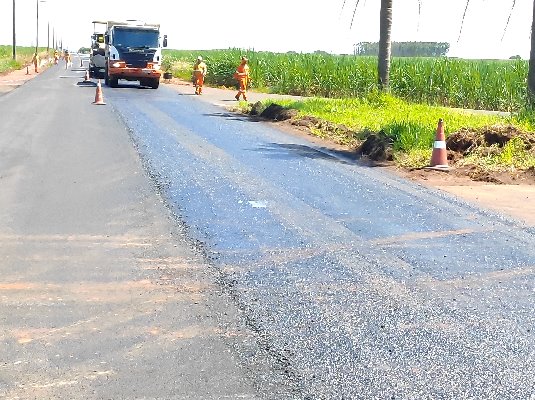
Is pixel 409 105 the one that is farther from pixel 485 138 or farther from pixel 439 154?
pixel 439 154

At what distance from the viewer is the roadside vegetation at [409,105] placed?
1587 centimetres

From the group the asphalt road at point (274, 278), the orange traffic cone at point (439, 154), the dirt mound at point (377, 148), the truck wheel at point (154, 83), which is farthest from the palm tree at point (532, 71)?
the truck wheel at point (154, 83)

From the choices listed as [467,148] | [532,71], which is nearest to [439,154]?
[467,148]

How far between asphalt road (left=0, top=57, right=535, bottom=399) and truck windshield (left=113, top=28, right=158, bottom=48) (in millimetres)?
26071

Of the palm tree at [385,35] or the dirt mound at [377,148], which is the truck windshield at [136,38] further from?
the dirt mound at [377,148]

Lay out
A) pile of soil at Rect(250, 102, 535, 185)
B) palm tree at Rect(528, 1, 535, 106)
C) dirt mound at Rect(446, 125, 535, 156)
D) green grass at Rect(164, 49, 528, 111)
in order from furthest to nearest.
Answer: green grass at Rect(164, 49, 528, 111)
palm tree at Rect(528, 1, 535, 106)
dirt mound at Rect(446, 125, 535, 156)
pile of soil at Rect(250, 102, 535, 185)

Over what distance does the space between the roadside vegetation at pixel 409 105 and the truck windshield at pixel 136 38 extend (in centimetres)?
684

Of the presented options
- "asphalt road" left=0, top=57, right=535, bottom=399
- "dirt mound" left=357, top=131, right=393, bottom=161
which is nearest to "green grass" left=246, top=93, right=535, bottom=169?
"dirt mound" left=357, top=131, right=393, bottom=161

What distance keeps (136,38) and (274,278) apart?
33876mm

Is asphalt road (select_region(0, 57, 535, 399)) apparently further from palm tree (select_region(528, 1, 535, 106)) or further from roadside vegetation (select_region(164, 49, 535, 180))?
palm tree (select_region(528, 1, 535, 106))

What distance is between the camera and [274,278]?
7.09m

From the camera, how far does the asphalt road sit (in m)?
4.96

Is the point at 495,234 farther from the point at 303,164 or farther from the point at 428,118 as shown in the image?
the point at 428,118

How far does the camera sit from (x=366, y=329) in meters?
5.77
